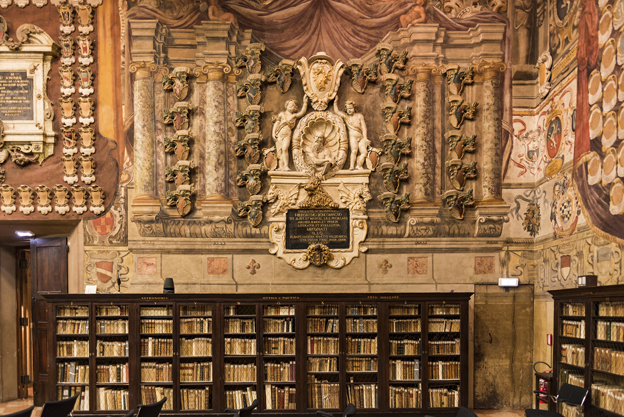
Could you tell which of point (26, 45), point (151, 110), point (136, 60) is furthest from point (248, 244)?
point (26, 45)

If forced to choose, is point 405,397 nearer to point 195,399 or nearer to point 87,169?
point 195,399

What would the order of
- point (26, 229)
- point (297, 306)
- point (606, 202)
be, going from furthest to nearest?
point (26, 229), point (297, 306), point (606, 202)

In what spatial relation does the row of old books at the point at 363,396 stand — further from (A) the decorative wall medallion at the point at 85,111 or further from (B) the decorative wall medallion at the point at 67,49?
(B) the decorative wall medallion at the point at 67,49

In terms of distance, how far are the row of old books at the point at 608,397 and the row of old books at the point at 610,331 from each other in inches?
23.1

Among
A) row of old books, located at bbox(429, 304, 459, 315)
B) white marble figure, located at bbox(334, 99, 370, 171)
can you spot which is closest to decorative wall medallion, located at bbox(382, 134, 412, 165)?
white marble figure, located at bbox(334, 99, 370, 171)

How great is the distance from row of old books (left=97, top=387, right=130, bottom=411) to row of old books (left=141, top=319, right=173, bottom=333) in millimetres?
1113

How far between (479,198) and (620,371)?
3.97 meters

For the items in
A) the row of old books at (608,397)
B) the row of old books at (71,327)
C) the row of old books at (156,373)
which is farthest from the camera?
the row of old books at (71,327)

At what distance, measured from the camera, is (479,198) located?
29.0 feet

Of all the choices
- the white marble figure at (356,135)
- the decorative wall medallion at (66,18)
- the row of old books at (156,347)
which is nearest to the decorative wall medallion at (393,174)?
the white marble figure at (356,135)

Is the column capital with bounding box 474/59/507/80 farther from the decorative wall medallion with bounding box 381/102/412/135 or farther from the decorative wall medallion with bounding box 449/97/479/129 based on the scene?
the decorative wall medallion with bounding box 381/102/412/135

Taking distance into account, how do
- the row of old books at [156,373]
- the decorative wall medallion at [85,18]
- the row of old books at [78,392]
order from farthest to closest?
the decorative wall medallion at [85,18]
the row of old books at [156,373]
the row of old books at [78,392]

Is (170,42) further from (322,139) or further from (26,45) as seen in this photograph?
(322,139)

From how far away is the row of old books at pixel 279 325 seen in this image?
8.07m
